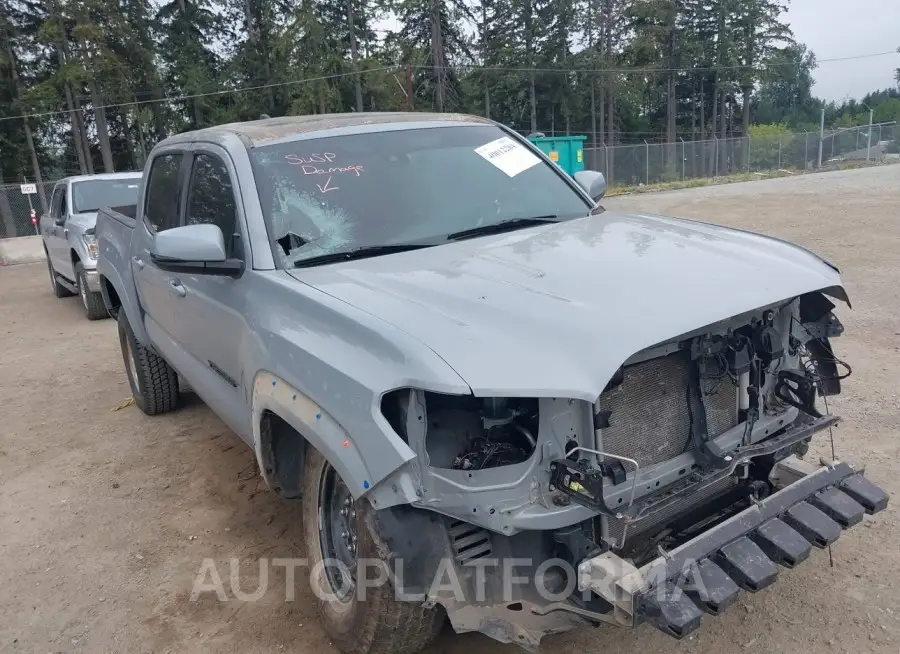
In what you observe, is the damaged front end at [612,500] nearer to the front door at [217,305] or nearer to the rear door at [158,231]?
the front door at [217,305]

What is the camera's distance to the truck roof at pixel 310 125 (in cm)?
358

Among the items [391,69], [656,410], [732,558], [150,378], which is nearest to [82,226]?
[150,378]

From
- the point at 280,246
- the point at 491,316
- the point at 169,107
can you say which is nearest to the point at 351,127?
the point at 280,246

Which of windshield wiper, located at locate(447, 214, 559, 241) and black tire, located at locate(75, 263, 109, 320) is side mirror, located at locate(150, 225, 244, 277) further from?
black tire, located at locate(75, 263, 109, 320)

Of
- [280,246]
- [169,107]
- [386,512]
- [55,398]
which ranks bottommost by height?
[55,398]

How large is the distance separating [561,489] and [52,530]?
326cm

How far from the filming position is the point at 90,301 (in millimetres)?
9578

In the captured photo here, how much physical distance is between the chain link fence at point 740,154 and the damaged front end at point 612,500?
3424 centimetres

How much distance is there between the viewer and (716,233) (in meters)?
3.30

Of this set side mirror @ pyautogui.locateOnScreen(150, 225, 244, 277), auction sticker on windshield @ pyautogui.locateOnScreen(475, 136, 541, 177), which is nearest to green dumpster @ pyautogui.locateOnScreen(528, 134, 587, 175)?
auction sticker on windshield @ pyautogui.locateOnScreen(475, 136, 541, 177)

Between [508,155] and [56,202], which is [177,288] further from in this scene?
[56,202]

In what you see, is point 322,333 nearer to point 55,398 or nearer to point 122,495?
point 122,495

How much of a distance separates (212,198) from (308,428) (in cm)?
167

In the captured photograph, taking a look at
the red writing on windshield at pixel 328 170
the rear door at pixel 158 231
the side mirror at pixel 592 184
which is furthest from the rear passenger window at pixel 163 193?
the side mirror at pixel 592 184
